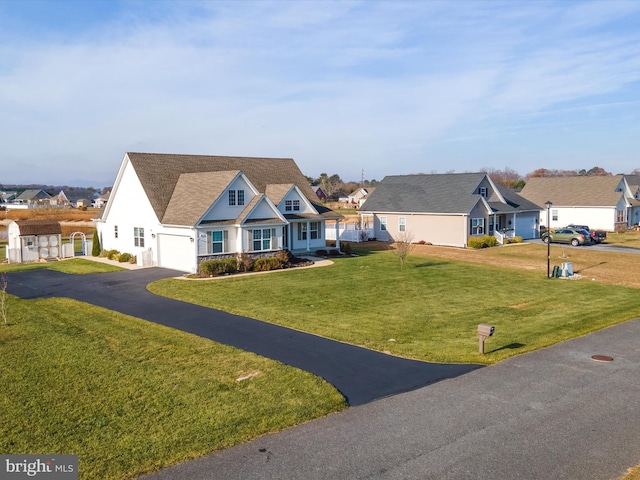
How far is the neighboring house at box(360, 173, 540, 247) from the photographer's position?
45.2 m

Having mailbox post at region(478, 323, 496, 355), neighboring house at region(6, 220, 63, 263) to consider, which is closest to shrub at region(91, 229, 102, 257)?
neighboring house at region(6, 220, 63, 263)

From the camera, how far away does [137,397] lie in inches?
481

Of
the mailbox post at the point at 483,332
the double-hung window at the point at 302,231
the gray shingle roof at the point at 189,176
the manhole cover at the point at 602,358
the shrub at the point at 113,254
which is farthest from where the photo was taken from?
the double-hung window at the point at 302,231

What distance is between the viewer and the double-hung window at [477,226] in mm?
45197

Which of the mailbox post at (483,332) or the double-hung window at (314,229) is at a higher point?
the double-hung window at (314,229)

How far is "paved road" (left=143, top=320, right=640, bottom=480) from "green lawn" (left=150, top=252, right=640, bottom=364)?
2.70 m

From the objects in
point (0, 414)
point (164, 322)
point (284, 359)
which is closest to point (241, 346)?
point (284, 359)

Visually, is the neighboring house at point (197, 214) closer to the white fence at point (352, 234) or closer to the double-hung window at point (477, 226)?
the white fence at point (352, 234)

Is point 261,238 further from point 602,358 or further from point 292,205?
point 602,358

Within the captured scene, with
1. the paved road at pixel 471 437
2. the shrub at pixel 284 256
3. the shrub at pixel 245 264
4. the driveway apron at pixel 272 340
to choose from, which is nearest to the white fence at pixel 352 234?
the shrub at pixel 284 256

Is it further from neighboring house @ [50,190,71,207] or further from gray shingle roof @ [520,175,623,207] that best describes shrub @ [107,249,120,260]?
neighboring house @ [50,190,71,207]

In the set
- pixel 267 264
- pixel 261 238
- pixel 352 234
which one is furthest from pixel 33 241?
pixel 352 234

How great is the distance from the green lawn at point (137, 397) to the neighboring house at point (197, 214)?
14.4m

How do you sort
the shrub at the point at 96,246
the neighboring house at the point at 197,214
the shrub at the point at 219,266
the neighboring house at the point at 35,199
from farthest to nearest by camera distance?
1. the neighboring house at the point at 35,199
2. the shrub at the point at 96,246
3. the neighboring house at the point at 197,214
4. the shrub at the point at 219,266
